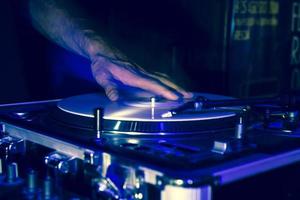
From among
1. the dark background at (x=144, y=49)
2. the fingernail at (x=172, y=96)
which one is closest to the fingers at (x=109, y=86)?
the fingernail at (x=172, y=96)

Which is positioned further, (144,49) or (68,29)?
(144,49)

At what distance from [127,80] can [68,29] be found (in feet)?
1.13

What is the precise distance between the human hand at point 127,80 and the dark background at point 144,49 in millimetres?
485

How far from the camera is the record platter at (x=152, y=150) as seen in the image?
2.50ft

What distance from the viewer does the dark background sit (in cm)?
161

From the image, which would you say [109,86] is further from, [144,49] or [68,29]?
[144,49]

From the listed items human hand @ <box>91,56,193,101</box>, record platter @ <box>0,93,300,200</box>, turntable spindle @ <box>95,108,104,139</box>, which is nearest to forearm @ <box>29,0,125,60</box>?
human hand @ <box>91,56,193,101</box>

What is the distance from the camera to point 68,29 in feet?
4.60

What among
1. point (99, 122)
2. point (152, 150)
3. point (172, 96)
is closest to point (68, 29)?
point (172, 96)

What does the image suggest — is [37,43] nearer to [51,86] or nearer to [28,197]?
[51,86]

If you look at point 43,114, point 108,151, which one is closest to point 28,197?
point 108,151

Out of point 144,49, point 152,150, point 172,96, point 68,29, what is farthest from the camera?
point 144,49

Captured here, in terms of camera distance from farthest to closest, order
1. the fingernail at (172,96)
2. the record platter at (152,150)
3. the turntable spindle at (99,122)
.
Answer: the fingernail at (172,96) < the turntable spindle at (99,122) < the record platter at (152,150)

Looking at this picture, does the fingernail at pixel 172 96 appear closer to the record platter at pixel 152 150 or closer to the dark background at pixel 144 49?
the record platter at pixel 152 150
